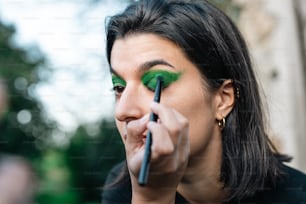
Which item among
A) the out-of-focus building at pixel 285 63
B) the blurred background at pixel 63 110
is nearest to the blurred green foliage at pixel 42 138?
the blurred background at pixel 63 110

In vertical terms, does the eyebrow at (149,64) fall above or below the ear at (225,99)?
above

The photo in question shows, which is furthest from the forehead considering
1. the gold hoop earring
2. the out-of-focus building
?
the out-of-focus building

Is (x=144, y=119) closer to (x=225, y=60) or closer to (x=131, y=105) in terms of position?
(x=131, y=105)

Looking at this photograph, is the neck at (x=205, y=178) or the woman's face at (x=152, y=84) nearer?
the woman's face at (x=152, y=84)

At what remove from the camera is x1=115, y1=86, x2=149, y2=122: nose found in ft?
3.39

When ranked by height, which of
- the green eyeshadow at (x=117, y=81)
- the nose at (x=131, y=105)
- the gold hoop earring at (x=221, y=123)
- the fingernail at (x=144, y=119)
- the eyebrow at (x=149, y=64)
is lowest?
the gold hoop earring at (x=221, y=123)

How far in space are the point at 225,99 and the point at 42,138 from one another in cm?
46

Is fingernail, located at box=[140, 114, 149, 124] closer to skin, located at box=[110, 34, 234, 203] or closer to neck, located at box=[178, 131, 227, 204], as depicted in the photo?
skin, located at box=[110, 34, 234, 203]

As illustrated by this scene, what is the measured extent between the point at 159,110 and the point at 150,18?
A: 0.27 meters

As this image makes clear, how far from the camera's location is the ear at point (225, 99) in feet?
3.87

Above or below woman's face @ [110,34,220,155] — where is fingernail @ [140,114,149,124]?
below

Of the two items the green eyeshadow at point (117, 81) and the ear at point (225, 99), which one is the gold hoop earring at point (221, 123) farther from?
the green eyeshadow at point (117, 81)

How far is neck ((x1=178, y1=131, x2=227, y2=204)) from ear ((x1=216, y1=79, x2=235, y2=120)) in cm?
4

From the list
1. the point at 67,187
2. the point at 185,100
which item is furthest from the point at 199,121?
the point at 67,187
